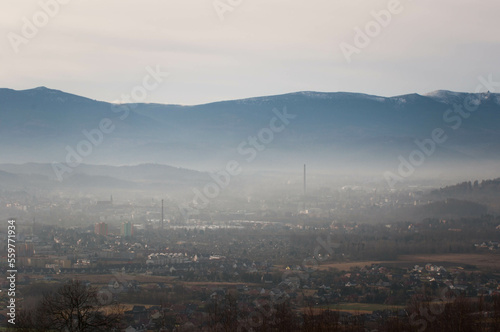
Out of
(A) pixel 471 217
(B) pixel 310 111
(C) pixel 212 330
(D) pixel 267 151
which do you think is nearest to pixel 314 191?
(A) pixel 471 217

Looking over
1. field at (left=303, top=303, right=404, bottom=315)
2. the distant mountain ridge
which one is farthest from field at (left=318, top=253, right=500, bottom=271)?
the distant mountain ridge

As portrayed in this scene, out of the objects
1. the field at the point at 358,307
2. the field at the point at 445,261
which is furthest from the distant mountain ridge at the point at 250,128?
the field at the point at 358,307

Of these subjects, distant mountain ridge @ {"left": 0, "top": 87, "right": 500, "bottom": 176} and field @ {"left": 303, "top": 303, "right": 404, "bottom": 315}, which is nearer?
field @ {"left": 303, "top": 303, "right": 404, "bottom": 315}

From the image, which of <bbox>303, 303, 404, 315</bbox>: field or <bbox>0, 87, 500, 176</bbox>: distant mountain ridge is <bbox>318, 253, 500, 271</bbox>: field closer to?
<bbox>303, 303, 404, 315</bbox>: field

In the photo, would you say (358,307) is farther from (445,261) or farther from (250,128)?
(250,128)

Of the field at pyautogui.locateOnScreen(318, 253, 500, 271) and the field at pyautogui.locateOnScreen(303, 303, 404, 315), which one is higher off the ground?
the field at pyautogui.locateOnScreen(318, 253, 500, 271)

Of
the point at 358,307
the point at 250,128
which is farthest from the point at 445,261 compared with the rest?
the point at 250,128

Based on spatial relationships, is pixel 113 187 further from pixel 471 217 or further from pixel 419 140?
pixel 419 140

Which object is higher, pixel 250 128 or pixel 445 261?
pixel 250 128
